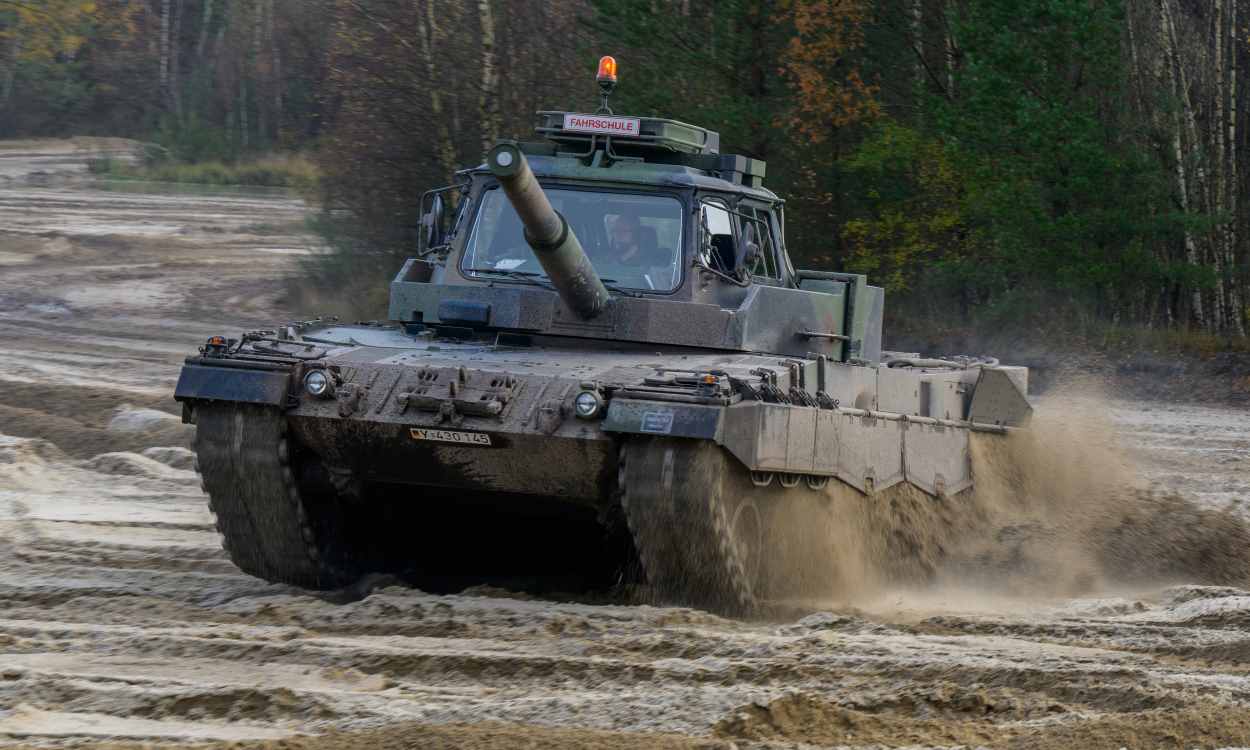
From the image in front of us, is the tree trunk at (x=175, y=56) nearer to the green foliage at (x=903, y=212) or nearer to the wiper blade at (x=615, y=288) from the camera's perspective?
the green foliage at (x=903, y=212)

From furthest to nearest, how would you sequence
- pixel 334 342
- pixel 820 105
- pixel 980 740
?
pixel 820 105
pixel 334 342
pixel 980 740

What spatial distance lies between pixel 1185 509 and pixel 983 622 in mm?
3787

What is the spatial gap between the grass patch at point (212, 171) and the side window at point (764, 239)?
30.7 metres

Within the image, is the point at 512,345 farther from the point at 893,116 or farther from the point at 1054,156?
the point at 893,116

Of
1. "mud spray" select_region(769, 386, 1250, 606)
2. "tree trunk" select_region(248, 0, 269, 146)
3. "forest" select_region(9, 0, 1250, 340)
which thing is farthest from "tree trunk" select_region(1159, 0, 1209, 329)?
"tree trunk" select_region(248, 0, 269, 146)

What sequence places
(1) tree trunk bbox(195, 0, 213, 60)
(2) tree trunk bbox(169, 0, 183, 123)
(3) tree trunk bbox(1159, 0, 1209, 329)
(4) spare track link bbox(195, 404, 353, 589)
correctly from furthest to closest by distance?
(1) tree trunk bbox(195, 0, 213, 60) < (2) tree trunk bbox(169, 0, 183, 123) < (3) tree trunk bbox(1159, 0, 1209, 329) < (4) spare track link bbox(195, 404, 353, 589)

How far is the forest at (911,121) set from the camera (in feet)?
65.0

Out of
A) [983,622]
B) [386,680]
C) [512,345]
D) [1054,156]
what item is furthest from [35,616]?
[1054,156]

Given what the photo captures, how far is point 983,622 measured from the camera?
7.95 metres

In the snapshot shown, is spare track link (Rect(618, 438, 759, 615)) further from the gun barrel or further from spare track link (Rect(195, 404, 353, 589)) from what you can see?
spare track link (Rect(195, 404, 353, 589))

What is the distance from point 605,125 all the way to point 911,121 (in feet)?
43.4

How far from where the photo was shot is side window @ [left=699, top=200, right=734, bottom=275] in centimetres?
959

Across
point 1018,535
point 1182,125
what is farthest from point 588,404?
point 1182,125

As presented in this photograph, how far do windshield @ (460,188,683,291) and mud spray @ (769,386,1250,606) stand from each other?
167 cm
